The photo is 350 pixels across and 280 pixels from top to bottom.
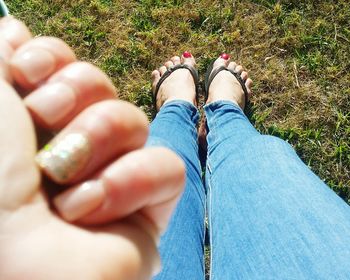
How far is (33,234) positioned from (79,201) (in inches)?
2.8

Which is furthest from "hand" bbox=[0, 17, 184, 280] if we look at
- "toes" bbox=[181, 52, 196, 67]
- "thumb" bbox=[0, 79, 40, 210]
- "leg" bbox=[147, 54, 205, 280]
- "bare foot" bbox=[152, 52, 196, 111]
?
"toes" bbox=[181, 52, 196, 67]

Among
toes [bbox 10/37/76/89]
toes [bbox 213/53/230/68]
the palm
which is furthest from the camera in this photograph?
toes [bbox 213/53/230/68]

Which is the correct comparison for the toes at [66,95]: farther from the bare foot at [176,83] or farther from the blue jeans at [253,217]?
the bare foot at [176,83]

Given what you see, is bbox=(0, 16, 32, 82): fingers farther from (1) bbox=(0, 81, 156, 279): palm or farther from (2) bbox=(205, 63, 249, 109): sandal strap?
(2) bbox=(205, 63, 249, 109): sandal strap

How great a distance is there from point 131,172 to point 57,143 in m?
0.11

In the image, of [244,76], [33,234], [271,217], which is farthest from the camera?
[244,76]

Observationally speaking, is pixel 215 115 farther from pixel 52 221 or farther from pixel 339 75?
pixel 52 221

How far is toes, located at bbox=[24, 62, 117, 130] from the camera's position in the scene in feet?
2.14

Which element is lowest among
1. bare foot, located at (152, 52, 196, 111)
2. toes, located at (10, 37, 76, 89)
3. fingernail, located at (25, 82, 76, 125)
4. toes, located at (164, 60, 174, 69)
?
bare foot, located at (152, 52, 196, 111)

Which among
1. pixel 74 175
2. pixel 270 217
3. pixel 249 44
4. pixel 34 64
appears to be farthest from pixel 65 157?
pixel 249 44

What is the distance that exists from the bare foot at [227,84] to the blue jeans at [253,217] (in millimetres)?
296

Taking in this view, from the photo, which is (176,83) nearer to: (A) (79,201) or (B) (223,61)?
(B) (223,61)

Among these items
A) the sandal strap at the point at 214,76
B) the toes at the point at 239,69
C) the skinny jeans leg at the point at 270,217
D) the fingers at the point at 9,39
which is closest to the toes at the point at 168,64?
the sandal strap at the point at 214,76

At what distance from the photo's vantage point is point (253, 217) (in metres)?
1.49
